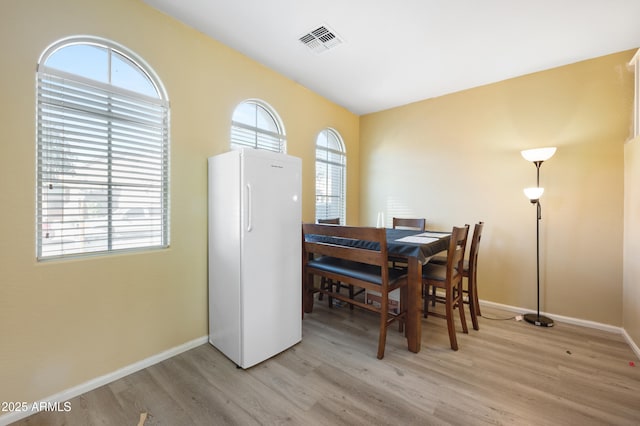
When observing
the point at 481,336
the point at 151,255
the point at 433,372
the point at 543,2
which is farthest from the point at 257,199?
the point at 543,2

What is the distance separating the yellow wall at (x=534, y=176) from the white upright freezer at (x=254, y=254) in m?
2.20

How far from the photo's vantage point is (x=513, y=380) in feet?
5.78

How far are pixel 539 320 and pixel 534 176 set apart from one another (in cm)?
150

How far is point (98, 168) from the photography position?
173cm

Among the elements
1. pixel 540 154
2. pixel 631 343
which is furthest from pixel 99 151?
pixel 631 343

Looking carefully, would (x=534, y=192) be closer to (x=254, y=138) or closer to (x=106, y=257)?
(x=254, y=138)

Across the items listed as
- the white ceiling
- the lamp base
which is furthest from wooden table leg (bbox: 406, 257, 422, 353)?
the white ceiling

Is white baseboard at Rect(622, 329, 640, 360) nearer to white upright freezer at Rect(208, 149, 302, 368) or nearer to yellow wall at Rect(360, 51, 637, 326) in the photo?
yellow wall at Rect(360, 51, 637, 326)

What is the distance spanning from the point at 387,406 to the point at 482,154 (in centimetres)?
290

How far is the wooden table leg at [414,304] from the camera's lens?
2.06 metres

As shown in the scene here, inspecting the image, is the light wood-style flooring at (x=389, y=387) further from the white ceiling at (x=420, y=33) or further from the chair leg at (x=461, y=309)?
the white ceiling at (x=420, y=33)

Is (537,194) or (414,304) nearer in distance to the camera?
(414,304)

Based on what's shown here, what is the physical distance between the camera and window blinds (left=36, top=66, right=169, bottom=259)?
61.3 inches

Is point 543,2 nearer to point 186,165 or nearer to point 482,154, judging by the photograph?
point 482,154
